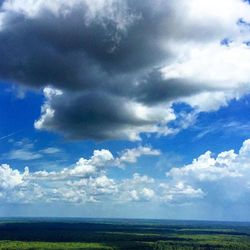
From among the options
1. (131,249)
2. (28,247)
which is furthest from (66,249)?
(131,249)

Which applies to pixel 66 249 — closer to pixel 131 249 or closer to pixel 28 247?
pixel 28 247

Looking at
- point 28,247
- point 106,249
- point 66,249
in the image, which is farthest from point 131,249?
point 28,247

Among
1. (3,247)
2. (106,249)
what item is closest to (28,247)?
(3,247)

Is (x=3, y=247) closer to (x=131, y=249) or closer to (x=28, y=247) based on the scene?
(x=28, y=247)

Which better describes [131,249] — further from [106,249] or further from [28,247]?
[28,247]

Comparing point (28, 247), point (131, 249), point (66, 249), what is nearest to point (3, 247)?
point (28, 247)
